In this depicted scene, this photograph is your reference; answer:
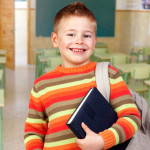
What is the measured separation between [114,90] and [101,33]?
8.55m

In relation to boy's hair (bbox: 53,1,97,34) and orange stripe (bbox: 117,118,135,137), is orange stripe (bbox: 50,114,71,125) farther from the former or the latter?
boy's hair (bbox: 53,1,97,34)

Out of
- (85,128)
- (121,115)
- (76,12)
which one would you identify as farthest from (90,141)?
(76,12)

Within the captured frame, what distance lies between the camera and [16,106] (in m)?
4.89

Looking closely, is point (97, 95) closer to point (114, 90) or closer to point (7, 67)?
point (114, 90)

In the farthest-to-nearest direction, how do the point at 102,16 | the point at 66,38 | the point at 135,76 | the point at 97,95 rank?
the point at 102,16, the point at 135,76, the point at 66,38, the point at 97,95

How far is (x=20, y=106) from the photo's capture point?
4891mm

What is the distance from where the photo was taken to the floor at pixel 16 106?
3572mm

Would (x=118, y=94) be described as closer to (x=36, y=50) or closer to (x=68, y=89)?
(x=68, y=89)

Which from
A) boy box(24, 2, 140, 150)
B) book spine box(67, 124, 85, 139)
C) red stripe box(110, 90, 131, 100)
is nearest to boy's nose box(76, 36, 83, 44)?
boy box(24, 2, 140, 150)

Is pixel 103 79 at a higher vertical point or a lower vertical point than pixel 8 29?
lower

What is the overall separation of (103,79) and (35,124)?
0.30m

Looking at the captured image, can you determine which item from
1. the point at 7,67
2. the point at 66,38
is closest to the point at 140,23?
the point at 7,67

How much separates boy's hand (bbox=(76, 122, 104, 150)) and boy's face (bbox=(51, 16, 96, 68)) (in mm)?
279

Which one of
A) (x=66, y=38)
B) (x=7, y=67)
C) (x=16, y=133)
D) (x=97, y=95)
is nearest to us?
(x=97, y=95)
